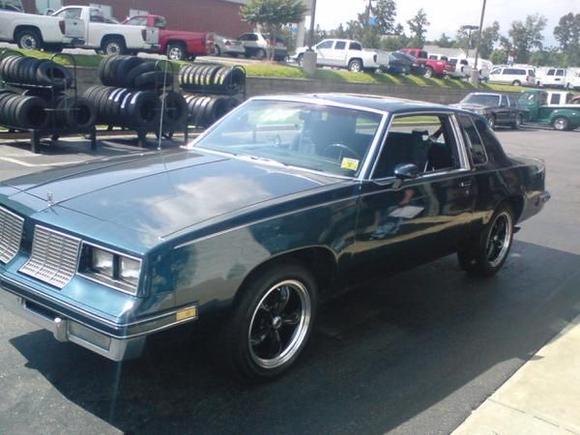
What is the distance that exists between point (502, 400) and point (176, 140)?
12737 mm

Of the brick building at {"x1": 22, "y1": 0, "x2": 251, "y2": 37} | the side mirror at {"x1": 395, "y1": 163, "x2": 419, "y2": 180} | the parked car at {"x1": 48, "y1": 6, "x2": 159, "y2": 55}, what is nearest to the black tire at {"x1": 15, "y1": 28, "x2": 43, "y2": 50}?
the parked car at {"x1": 48, "y1": 6, "x2": 159, "y2": 55}

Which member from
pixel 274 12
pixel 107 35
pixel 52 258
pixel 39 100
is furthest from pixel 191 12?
pixel 52 258

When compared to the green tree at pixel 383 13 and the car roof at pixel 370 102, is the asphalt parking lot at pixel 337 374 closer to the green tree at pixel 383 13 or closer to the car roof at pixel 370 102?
the car roof at pixel 370 102

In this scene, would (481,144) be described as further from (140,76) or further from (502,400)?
(140,76)

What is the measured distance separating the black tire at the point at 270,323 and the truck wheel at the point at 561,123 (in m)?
29.3

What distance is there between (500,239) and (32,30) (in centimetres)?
2050

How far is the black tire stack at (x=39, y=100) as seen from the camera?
39.3 feet

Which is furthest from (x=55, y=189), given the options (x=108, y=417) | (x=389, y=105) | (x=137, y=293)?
(x=389, y=105)

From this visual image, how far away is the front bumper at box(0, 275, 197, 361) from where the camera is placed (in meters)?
2.93

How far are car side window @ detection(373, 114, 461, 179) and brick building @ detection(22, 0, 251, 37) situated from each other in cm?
4080

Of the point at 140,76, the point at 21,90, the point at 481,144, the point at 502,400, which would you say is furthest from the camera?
the point at 140,76

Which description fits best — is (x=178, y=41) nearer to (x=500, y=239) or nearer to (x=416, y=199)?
(x=500, y=239)

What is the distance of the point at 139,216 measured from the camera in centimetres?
329

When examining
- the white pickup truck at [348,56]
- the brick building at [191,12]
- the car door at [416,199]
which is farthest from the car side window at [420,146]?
the brick building at [191,12]
